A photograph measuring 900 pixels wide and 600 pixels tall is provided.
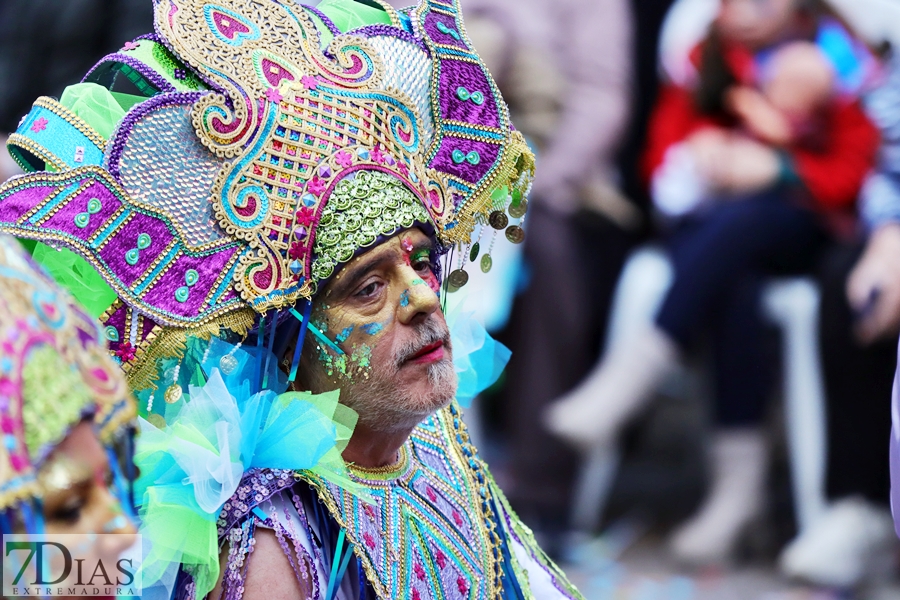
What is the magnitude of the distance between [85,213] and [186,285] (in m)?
0.19

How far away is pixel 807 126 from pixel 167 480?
141 inches

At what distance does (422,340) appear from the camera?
82.9 inches

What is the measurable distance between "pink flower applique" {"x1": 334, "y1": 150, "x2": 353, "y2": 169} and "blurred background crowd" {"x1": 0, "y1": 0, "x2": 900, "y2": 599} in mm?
2845

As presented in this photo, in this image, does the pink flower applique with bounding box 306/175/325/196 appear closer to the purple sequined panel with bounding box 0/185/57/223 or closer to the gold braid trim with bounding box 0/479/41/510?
the purple sequined panel with bounding box 0/185/57/223

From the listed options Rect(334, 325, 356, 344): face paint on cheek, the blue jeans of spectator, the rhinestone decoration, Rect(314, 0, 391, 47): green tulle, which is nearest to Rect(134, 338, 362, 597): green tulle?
Rect(334, 325, 356, 344): face paint on cheek

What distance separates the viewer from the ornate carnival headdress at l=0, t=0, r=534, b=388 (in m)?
1.92

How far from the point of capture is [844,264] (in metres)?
4.64

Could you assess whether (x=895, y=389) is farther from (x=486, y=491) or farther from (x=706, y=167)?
(x=706, y=167)

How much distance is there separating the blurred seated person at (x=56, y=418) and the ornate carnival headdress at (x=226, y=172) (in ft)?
2.53

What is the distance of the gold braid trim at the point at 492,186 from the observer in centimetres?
227

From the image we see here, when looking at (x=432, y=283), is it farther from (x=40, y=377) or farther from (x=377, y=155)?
(x=40, y=377)

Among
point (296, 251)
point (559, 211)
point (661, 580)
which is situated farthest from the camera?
point (559, 211)

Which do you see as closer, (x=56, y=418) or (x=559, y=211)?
(x=56, y=418)

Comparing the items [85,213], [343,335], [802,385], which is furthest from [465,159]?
[802,385]
